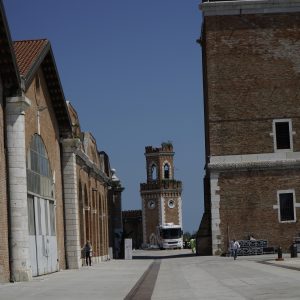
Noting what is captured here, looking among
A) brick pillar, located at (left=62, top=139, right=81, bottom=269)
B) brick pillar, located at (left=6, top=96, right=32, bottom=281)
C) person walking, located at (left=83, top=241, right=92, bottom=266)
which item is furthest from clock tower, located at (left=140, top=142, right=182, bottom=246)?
brick pillar, located at (left=6, top=96, right=32, bottom=281)

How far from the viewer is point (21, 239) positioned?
25234 millimetres

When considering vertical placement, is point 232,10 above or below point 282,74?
above

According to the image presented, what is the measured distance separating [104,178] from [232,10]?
618 inches

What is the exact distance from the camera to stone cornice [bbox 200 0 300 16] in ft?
160

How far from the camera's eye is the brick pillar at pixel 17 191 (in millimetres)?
25141

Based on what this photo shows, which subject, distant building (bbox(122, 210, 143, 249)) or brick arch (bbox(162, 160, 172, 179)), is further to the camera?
distant building (bbox(122, 210, 143, 249))

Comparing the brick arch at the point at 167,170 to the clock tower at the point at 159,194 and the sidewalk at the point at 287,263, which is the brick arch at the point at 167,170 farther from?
the sidewalk at the point at 287,263

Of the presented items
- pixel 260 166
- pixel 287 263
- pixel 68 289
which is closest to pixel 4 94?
pixel 68 289

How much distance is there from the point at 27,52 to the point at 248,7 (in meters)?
22.2

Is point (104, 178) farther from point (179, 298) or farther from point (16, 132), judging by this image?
point (179, 298)

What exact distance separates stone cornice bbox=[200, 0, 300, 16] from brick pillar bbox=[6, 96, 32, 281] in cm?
2558

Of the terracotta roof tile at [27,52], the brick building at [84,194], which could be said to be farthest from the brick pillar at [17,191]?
the brick building at [84,194]

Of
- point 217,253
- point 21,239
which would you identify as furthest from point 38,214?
point 217,253

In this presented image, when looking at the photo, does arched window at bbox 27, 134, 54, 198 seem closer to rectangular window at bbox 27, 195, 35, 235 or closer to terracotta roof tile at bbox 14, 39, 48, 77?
rectangular window at bbox 27, 195, 35, 235
